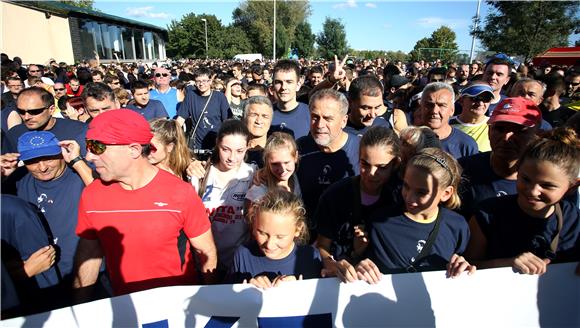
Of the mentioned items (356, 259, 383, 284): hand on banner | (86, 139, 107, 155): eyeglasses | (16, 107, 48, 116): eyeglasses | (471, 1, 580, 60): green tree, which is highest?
(471, 1, 580, 60): green tree

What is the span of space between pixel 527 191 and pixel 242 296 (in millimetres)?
1711

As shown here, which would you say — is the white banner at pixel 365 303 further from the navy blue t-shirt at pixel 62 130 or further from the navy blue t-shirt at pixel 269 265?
the navy blue t-shirt at pixel 62 130

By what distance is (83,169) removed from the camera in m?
2.87

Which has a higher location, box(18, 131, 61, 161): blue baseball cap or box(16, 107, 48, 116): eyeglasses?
box(16, 107, 48, 116): eyeglasses

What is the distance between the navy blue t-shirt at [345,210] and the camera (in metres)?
2.26

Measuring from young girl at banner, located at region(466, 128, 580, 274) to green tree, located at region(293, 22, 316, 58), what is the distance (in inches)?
2700

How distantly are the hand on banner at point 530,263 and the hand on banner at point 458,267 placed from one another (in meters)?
0.25

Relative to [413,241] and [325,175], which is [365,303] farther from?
[325,175]

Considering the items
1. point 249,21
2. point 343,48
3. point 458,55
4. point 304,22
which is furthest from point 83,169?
point 249,21

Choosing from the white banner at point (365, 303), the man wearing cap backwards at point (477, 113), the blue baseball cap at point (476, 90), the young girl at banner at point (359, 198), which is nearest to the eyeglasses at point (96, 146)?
the white banner at point (365, 303)

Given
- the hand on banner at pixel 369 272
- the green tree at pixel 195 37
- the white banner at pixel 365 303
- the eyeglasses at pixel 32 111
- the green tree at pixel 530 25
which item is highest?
the green tree at pixel 195 37

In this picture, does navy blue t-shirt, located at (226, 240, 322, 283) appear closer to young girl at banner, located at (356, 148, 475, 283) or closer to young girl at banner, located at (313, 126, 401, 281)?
young girl at banner, located at (313, 126, 401, 281)

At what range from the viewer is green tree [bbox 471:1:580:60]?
1706cm

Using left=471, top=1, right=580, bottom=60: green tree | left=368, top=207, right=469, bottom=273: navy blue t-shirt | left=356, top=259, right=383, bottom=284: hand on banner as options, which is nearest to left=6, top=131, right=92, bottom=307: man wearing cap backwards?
left=356, top=259, right=383, bottom=284: hand on banner
